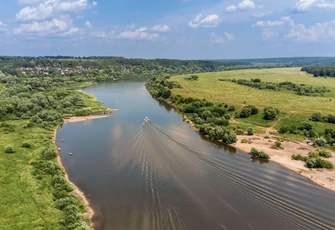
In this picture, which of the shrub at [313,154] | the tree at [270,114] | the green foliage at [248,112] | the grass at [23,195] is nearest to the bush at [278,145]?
the shrub at [313,154]

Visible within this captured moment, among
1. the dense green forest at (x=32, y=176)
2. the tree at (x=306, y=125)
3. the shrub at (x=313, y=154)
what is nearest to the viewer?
the dense green forest at (x=32, y=176)

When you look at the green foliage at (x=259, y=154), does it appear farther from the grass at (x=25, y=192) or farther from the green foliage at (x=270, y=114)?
the grass at (x=25, y=192)

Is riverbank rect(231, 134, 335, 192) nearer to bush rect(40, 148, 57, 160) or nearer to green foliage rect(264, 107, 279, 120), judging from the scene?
green foliage rect(264, 107, 279, 120)

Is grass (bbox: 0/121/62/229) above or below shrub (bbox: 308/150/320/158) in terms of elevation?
below

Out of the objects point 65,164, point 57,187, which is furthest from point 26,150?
point 57,187

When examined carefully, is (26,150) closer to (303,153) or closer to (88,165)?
(88,165)

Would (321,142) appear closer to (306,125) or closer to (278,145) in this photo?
(278,145)

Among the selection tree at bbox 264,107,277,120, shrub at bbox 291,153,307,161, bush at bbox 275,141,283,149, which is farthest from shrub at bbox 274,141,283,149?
tree at bbox 264,107,277,120
